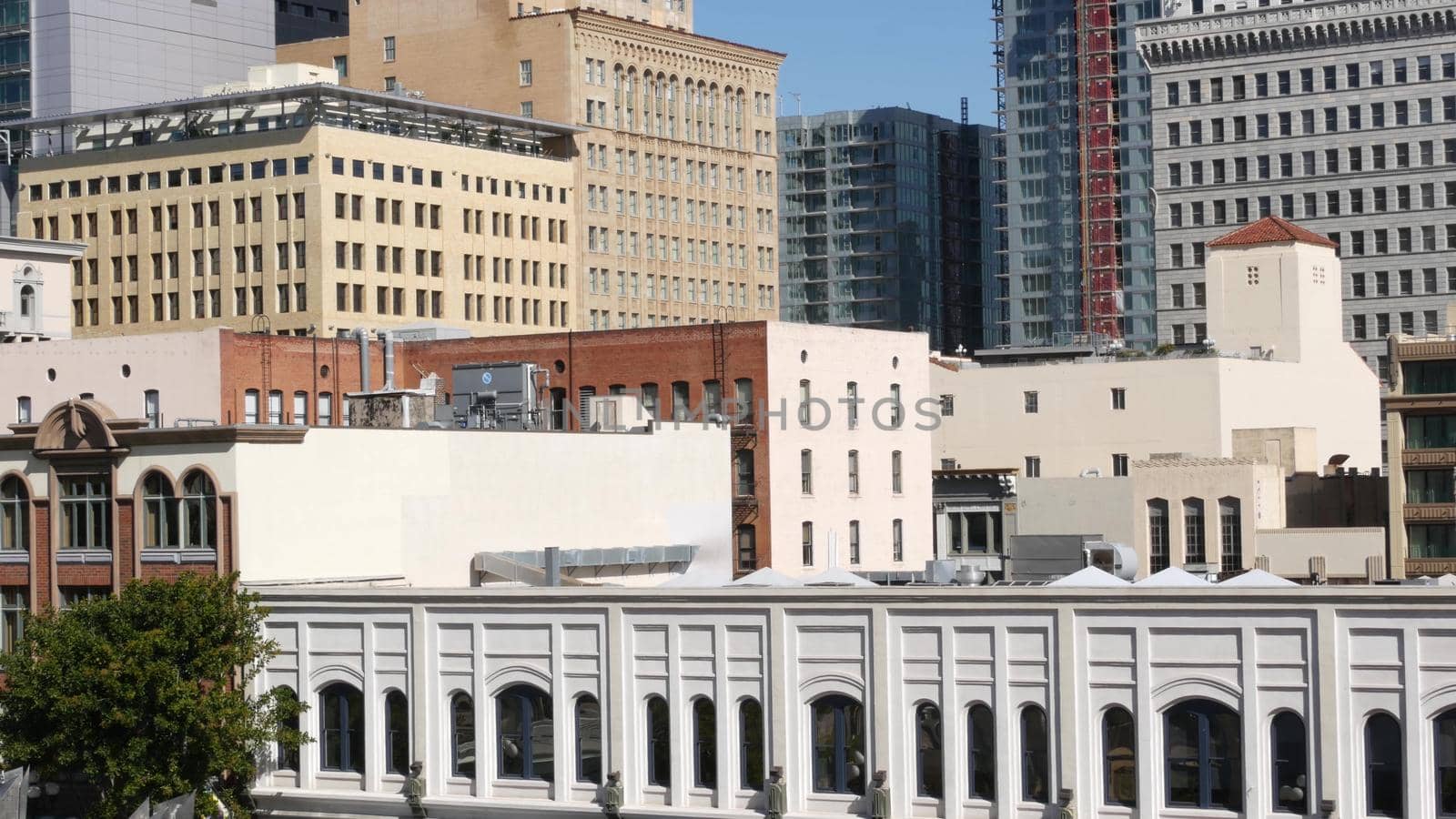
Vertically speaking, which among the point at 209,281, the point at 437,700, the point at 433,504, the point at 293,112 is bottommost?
the point at 437,700

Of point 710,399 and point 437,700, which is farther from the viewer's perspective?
point 710,399

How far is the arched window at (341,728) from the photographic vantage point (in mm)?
63375

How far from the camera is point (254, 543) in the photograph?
6544 cm

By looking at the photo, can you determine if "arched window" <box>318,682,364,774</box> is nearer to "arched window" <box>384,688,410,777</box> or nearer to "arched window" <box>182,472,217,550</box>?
"arched window" <box>384,688,410,777</box>

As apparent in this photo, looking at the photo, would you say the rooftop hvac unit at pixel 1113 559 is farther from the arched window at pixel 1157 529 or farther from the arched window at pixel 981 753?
the arched window at pixel 1157 529

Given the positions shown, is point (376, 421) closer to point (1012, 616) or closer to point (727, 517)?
point (727, 517)

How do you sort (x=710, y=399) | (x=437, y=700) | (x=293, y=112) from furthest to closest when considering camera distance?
(x=293, y=112)
(x=710, y=399)
(x=437, y=700)

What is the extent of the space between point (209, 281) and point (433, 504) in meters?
87.5

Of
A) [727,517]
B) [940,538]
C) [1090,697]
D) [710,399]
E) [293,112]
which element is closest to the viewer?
[1090,697]

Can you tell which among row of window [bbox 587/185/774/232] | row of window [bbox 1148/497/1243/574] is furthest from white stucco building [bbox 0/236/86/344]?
row of window [bbox 1148/497/1243/574]

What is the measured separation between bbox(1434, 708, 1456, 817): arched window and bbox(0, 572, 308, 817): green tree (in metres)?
27.7

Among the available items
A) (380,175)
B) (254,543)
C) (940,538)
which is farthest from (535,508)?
(380,175)

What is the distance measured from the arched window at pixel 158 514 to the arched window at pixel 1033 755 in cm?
2457

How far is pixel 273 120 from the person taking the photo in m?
151
